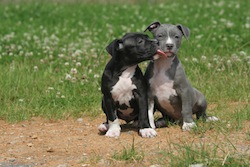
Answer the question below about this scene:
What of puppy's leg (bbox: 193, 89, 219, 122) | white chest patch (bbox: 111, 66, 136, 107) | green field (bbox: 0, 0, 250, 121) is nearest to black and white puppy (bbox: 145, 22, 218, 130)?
puppy's leg (bbox: 193, 89, 219, 122)

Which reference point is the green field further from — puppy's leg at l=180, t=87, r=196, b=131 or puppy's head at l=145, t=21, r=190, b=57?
puppy's head at l=145, t=21, r=190, b=57

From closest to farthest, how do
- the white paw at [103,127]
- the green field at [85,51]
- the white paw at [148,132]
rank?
the white paw at [148,132] < the white paw at [103,127] < the green field at [85,51]

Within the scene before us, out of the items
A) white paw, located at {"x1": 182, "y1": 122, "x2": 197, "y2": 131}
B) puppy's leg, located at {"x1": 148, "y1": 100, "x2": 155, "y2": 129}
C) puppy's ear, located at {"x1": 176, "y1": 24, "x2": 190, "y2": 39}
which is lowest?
white paw, located at {"x1": 182, "y1": 122, "x2": 197, "y2": 131}

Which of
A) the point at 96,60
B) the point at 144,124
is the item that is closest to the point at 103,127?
the point at 144,124

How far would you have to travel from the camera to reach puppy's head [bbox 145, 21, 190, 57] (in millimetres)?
6934

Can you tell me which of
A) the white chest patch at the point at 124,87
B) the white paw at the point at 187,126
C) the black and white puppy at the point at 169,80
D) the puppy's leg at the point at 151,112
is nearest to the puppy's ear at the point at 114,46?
the white chest patch at the point at 124,87

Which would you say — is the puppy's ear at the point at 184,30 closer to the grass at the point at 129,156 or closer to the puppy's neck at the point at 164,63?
the puppy's neck at the point at 164,63

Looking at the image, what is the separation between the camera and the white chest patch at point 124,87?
682cm

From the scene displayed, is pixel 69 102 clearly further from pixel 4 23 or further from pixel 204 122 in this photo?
pixel 4 23

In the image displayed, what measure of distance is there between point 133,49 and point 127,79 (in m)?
0.34

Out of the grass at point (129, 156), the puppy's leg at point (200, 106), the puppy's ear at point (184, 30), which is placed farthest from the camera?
the puppy's leg at point (200, 106)

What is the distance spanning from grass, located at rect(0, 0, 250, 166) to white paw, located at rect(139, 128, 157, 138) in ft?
1.55

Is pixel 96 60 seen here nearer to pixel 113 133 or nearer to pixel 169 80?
pixel 169 80

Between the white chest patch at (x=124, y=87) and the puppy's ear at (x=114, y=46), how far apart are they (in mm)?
258
